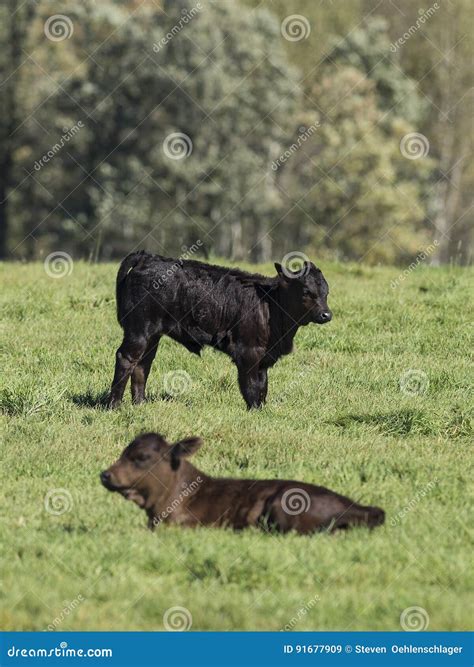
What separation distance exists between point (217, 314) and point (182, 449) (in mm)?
4607

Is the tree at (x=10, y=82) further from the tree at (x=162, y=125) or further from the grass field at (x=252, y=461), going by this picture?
the grass field at (x=252, y=461)

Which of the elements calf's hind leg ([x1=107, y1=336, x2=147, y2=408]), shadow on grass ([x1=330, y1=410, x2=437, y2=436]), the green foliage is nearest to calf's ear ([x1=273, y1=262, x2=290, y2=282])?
calf's hind leg ([x1=107, y1=336, x2=147, y2=408])

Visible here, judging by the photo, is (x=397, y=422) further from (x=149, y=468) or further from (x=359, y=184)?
(x=359, y=184)

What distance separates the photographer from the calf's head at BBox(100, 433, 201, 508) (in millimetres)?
8391

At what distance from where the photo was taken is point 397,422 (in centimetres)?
1184

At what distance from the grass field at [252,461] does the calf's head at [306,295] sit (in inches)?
34.6

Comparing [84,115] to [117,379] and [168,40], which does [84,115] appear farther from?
[117,379]

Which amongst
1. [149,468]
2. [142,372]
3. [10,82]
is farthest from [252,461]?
[10,82]

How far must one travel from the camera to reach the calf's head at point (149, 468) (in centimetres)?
839

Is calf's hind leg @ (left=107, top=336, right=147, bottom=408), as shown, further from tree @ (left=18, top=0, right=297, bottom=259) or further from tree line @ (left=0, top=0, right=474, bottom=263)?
tree @ (left=18, top=0, right=297, bottom=259)

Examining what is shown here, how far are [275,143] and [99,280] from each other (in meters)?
33.3

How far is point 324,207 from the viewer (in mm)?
49375

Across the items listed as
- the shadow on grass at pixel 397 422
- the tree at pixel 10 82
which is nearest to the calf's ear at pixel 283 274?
the shadow on grass at pixel 397 422

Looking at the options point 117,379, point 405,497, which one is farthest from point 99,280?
point 405,497
